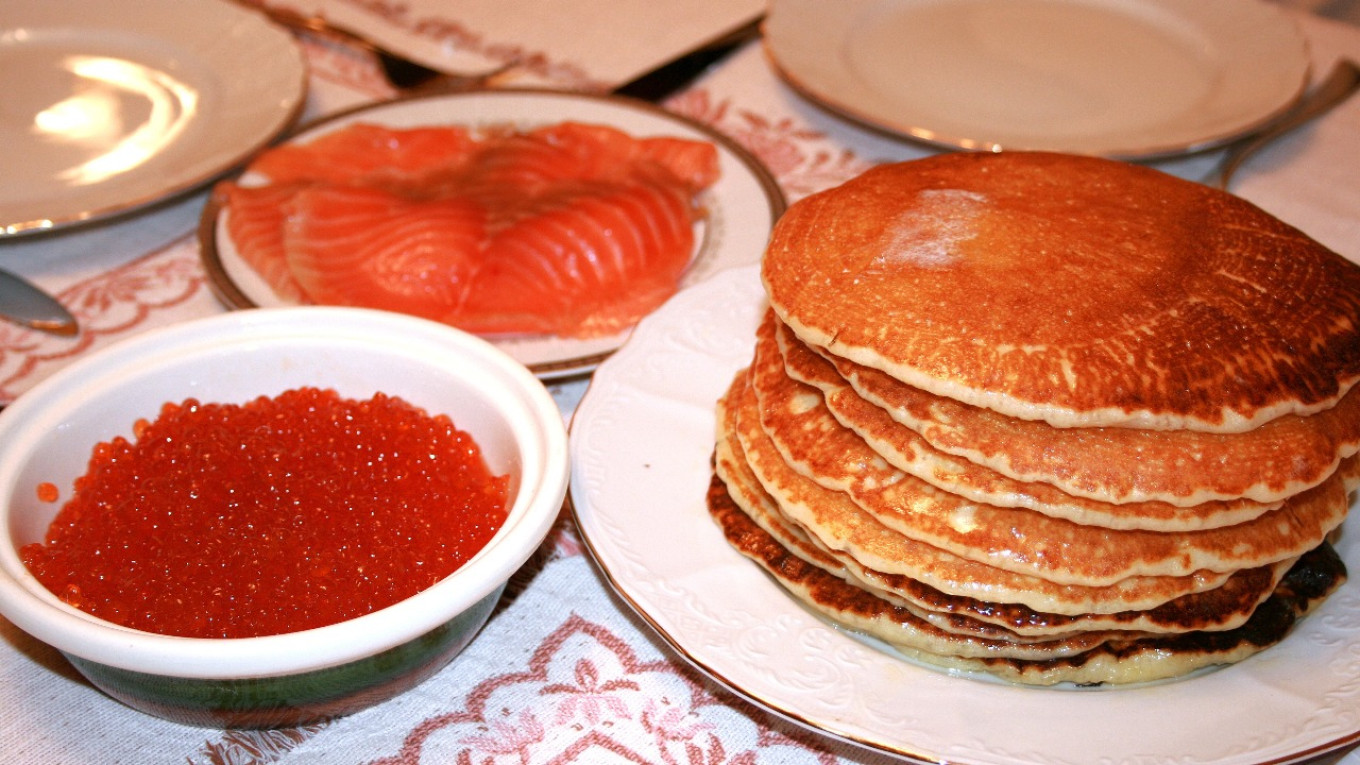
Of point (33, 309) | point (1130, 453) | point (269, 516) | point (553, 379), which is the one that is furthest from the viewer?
point (33, 309)

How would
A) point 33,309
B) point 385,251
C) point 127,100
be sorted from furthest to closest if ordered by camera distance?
point 127,100 → point 385,251 → point 33,309

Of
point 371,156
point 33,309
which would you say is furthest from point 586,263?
point 33,309

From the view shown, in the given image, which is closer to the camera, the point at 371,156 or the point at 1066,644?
the point at 1066,644

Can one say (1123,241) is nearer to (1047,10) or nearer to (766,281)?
(766,281)

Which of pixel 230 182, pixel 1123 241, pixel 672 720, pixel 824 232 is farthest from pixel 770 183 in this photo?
pixel 672 720

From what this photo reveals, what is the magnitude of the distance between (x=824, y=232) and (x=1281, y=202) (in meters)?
1.45

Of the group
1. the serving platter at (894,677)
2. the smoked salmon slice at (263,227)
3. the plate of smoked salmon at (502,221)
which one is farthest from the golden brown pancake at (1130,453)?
the smoked salmon slice at (263,227)

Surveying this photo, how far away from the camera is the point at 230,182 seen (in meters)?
2.36

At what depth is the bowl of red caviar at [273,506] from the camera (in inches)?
48.2

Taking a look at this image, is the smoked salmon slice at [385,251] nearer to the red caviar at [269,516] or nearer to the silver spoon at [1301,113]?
the red caviar at [269,516]

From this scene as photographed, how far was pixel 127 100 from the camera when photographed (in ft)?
8.66

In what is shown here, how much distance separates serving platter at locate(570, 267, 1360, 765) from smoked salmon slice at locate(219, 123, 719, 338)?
552 millimetres

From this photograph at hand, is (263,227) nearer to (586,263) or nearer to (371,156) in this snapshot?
(371,156)

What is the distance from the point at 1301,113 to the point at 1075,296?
1.78 metres
